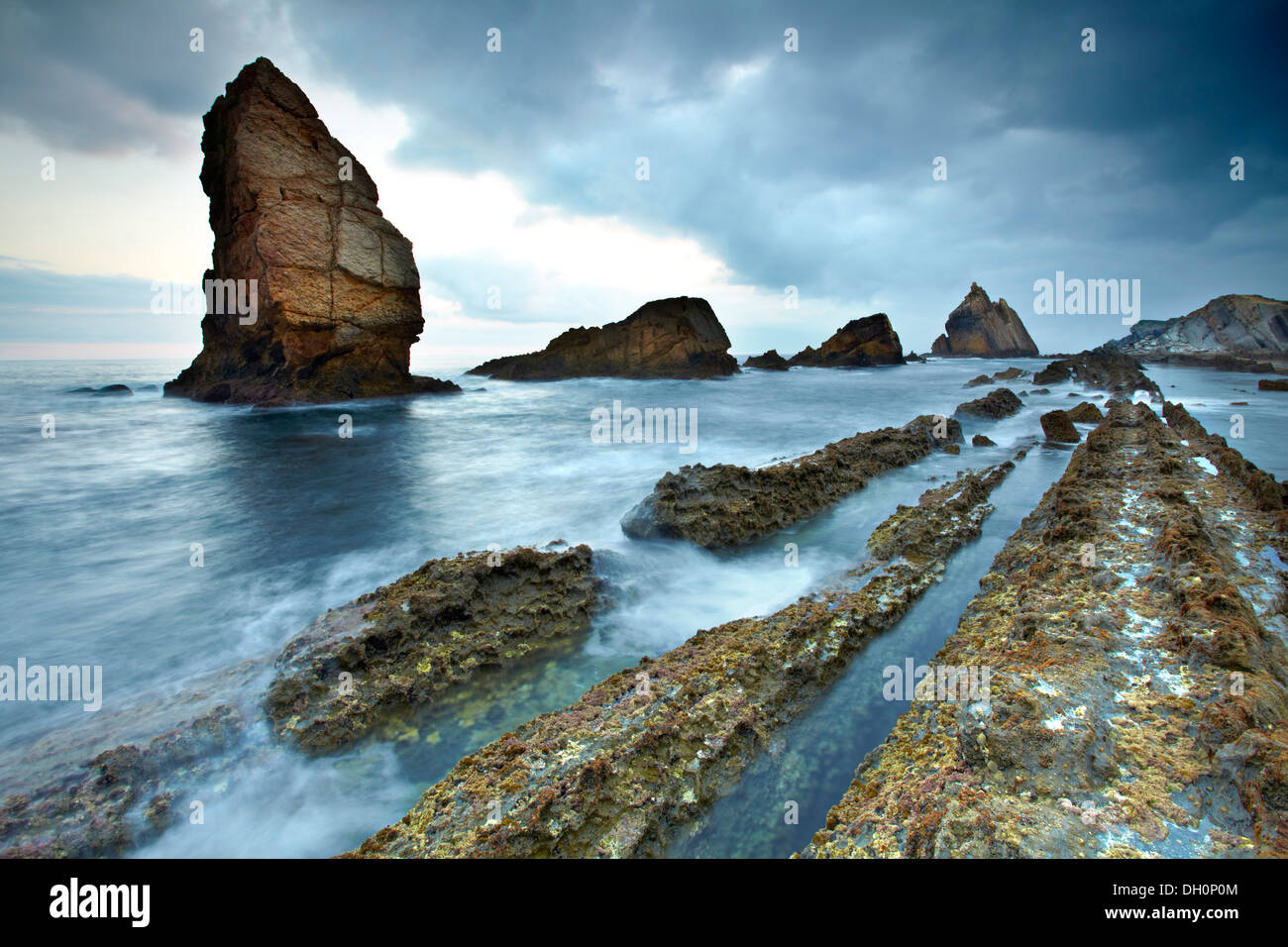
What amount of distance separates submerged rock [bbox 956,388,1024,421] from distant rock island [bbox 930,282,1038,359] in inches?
3436

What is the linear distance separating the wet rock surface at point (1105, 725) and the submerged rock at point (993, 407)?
51.8ft

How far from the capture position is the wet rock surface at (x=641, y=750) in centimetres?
257

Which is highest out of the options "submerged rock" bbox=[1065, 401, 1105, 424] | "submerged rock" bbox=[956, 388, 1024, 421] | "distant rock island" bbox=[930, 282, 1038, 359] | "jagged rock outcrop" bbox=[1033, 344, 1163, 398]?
"distant rock island" bbox=[930, 282, 1038, 359]

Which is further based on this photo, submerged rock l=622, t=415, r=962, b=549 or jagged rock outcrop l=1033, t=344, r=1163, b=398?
jagged rock outcrop l=1033, t=344, r=1163, b=398

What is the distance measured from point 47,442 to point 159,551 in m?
14.6

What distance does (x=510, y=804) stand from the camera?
267 centimetres

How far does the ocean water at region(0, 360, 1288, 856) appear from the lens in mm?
3500

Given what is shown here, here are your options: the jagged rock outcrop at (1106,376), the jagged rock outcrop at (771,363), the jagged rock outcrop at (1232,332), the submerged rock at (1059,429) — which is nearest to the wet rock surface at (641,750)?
the submerged rock at (1059,429)

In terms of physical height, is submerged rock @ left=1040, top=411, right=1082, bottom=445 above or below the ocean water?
above

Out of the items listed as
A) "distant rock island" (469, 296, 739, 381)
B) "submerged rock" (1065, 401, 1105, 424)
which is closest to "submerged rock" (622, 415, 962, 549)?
"submerged rock" (1065, 401, 1105, 424)

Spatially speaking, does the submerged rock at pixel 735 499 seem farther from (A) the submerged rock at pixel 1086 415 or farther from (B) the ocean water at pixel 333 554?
(A) the submerged rock at pixel 1086 415

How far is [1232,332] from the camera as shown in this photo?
66.4 m

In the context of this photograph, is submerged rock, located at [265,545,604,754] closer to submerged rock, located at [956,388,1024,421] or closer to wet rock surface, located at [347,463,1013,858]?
wet rock surface, located at [347,463,1013,858]
